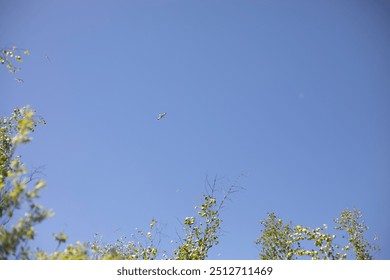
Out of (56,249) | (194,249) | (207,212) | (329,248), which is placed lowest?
(56,249)

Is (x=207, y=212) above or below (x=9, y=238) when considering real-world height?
above

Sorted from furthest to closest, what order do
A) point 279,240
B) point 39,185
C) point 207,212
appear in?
point 279,240
point 207,212
point 39,185

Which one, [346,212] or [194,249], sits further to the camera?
[346,212]
